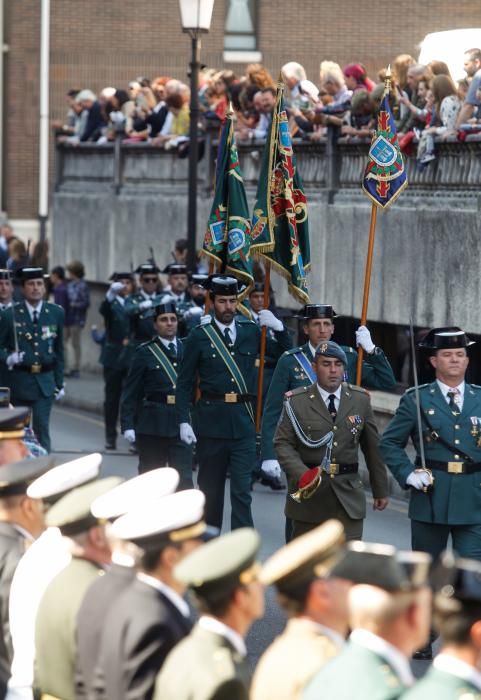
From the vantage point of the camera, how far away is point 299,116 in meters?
20.6

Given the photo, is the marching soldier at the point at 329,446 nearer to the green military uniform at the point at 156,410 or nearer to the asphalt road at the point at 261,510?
the asphalt road at the point at 261,510

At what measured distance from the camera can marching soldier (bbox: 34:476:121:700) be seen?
228 inches

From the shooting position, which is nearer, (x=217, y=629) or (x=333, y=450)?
(x=217, y=629)

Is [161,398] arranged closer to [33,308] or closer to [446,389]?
[33,308]

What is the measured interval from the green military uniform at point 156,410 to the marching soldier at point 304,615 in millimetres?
9073

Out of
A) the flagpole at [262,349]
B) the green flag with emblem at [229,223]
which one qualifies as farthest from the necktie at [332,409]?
the green flag with emblem at [229,223]

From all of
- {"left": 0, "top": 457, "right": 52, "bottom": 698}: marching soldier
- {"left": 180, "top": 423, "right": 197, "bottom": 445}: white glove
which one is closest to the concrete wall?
{"left": 180, "top": 423, "right": 197, "bottom": 445}: white glove

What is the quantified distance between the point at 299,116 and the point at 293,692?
16.1 meters

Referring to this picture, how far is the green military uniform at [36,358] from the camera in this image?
16453mm

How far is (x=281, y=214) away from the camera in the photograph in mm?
Result: 14031

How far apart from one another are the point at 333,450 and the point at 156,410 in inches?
165

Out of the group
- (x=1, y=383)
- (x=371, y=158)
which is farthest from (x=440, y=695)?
(x=1, y=383)

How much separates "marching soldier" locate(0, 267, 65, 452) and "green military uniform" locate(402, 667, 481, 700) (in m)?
11.9

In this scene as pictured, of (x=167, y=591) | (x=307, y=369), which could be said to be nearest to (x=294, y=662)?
(x=167, y=591)
